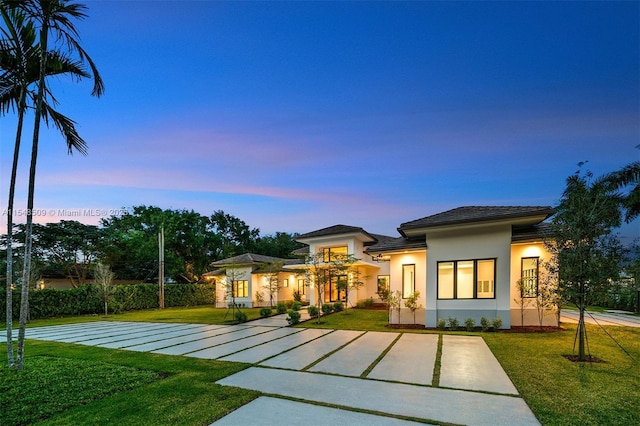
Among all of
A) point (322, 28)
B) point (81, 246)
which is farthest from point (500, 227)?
point (81, 246)

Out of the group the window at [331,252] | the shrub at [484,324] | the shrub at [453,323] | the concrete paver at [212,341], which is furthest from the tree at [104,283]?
the shrub at [484,324]

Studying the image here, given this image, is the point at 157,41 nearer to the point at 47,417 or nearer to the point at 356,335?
the point at 47,417

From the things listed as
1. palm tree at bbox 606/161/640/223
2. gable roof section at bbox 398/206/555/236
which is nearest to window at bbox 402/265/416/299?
gable roof section at bbox 398/206/555/236

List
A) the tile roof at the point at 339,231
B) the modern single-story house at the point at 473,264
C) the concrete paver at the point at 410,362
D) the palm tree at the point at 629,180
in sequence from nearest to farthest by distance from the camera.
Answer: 1. the concrete paver at the point at 410,362
2. the modern single-story house at the point at 473,264
3. the palm tree at the point at 629,180
4. the tile roof at the point at 339,231

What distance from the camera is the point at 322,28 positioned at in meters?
10.6

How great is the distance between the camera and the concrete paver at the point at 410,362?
536cm

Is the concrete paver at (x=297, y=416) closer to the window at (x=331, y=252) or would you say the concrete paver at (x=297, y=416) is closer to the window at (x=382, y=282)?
the window at (x=331, y=252)

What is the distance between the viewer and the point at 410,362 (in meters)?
6.38

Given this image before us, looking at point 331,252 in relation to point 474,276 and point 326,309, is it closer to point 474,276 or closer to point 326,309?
point 326,309

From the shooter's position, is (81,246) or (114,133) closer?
(114,133)

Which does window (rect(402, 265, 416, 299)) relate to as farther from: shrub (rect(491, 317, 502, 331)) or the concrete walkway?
shrub (rect(491, 317, 502, 331))

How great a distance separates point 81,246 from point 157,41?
71.3ft

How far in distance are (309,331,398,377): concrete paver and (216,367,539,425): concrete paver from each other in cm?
51

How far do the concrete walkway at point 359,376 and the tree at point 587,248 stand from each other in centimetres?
229
